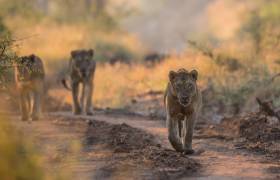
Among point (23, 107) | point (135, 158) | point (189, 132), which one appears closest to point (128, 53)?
point (23, 107)

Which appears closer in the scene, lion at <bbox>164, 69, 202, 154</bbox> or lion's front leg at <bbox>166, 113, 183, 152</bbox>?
lion at <bbox>164, 69, 202, 154</bbox>

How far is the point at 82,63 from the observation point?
738 inches

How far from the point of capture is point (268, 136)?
1319 cm

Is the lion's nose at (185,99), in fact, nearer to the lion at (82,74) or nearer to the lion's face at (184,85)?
the lion's face at (184,85)

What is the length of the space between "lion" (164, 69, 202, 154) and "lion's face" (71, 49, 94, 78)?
7.10 m

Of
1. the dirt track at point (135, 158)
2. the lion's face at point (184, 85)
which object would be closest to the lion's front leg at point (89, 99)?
the dirt track at point (135, 158)

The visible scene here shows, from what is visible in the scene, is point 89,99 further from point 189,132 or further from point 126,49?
point 126,49

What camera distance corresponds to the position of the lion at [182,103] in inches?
445

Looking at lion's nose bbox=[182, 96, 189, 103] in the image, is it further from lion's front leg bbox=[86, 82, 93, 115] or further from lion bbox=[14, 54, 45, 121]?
lion's front leg bbox=[86, 82, 93, 115]

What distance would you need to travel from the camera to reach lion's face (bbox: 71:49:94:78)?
18688mm

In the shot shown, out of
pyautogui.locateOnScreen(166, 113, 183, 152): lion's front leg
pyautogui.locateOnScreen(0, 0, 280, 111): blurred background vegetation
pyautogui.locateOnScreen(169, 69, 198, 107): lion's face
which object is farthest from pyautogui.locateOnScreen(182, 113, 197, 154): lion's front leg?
pyautogui.locateOnScreen(0, 0, 280, 111): blurred background vegetation

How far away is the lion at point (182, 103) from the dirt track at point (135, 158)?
28cm

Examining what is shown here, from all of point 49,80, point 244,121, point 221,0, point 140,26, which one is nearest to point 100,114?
point 244,121

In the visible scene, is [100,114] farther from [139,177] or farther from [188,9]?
[188,9]
